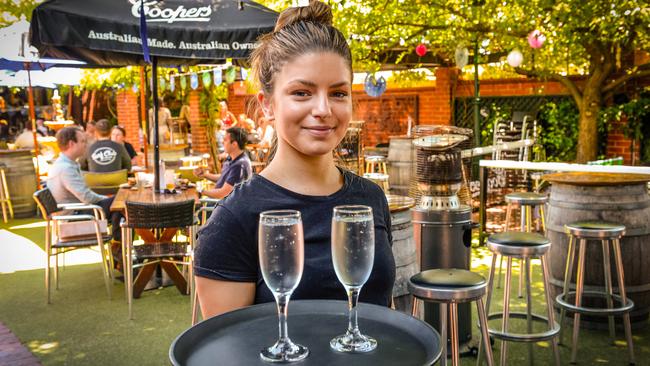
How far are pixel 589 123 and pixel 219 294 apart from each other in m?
8.35

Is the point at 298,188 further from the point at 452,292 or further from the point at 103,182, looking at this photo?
the point at 103,182

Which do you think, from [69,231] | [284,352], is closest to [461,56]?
[69,231]

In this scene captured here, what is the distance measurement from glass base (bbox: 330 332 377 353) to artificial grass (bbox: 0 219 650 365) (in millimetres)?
2842

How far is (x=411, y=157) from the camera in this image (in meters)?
8.41

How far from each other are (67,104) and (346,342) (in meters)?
23.2

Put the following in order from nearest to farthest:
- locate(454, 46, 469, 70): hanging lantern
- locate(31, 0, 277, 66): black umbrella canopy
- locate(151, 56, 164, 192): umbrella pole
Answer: locate(31, 0, 277, 66): black umbrella canopy < locate(151, 56, 164, 192): umbrella pole < locate(454, 46, 469, 70): hanging lantern

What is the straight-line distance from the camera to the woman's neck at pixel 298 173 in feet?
5.23

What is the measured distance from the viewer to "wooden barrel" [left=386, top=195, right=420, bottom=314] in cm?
320

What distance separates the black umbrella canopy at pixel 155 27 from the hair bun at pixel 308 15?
147 inches

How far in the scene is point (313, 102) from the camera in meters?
1.42

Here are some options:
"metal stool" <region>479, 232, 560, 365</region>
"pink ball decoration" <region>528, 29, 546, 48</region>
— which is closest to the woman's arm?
"metal stool" <region>479, 232, 560, 365</region>

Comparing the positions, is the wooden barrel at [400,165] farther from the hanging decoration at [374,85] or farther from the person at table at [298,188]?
the person at table at [298,188]

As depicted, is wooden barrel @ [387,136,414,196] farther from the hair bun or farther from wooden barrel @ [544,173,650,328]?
the hair bun

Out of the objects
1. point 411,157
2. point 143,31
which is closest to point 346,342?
point 143,31
